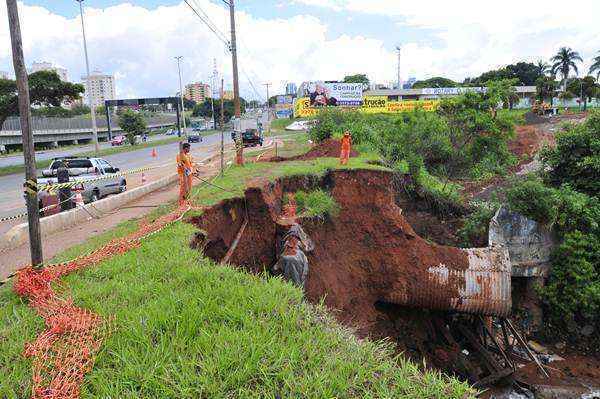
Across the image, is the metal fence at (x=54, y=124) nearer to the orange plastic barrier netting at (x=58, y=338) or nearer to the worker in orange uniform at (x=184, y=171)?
the worker in orange uniform at (x=184, y=171)

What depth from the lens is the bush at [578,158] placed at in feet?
43.7

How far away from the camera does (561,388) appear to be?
974 centimetres

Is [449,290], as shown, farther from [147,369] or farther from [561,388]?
[147,369]

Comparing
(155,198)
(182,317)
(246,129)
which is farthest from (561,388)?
(246,129)

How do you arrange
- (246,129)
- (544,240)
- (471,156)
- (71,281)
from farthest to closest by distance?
(246,129) < (471,156) < (544,240) < (71,281)

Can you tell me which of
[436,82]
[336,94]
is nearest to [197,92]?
[436,82]

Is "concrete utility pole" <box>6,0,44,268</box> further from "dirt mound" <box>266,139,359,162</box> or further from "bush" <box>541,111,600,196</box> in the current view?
"bush" <box>541,111,600,196</box>

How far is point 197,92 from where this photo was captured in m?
110

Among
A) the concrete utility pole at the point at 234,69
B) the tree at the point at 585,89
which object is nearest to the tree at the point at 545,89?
the tree at the point at 585,89

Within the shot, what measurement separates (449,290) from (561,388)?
10.0 feet

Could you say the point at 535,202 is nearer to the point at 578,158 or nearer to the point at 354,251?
the point at 578,158

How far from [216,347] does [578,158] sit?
46.3ft

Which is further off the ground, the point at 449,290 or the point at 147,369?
the point at 147,369

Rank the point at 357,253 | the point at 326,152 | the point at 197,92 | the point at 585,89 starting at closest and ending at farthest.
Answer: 1. the point at 357,253
2. the point at 326,152
3. the point at 585,89
4. the point at 197,92
